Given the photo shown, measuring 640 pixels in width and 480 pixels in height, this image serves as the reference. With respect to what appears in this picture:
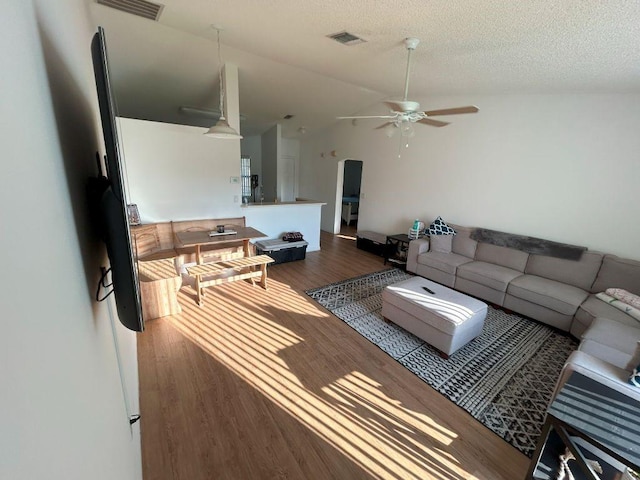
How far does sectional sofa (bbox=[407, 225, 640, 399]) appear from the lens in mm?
2143

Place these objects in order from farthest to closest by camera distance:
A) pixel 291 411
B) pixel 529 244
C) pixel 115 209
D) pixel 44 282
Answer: pixel 529 244
pixel 291 411
pixel 115 209
pixel 44 282

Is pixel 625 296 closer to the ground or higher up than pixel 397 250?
higher up

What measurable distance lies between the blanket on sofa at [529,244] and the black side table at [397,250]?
1.15m

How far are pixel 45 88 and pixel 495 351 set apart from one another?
363cm

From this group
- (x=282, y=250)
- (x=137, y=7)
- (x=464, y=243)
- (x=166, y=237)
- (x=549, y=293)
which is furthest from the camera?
(x=282, y=250)

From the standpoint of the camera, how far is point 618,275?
318 cm

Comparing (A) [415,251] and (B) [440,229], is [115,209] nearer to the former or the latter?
(A) [415,251]

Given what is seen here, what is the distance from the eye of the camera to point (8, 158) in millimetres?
422

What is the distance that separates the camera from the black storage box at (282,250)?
4.76 metres

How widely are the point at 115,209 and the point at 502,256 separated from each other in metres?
4.67

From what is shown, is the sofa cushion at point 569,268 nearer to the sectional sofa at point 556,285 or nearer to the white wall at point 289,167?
the sectional sofa at point 556,285

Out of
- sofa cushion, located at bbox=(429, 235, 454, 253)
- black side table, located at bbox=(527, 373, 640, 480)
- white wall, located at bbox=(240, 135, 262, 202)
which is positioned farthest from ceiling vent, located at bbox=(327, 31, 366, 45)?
white wall, located at bbox=(240, 135, 262, 202)

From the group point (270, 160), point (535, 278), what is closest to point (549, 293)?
point (535, 278)

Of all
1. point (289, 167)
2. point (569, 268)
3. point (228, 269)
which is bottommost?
point (228, 269)
